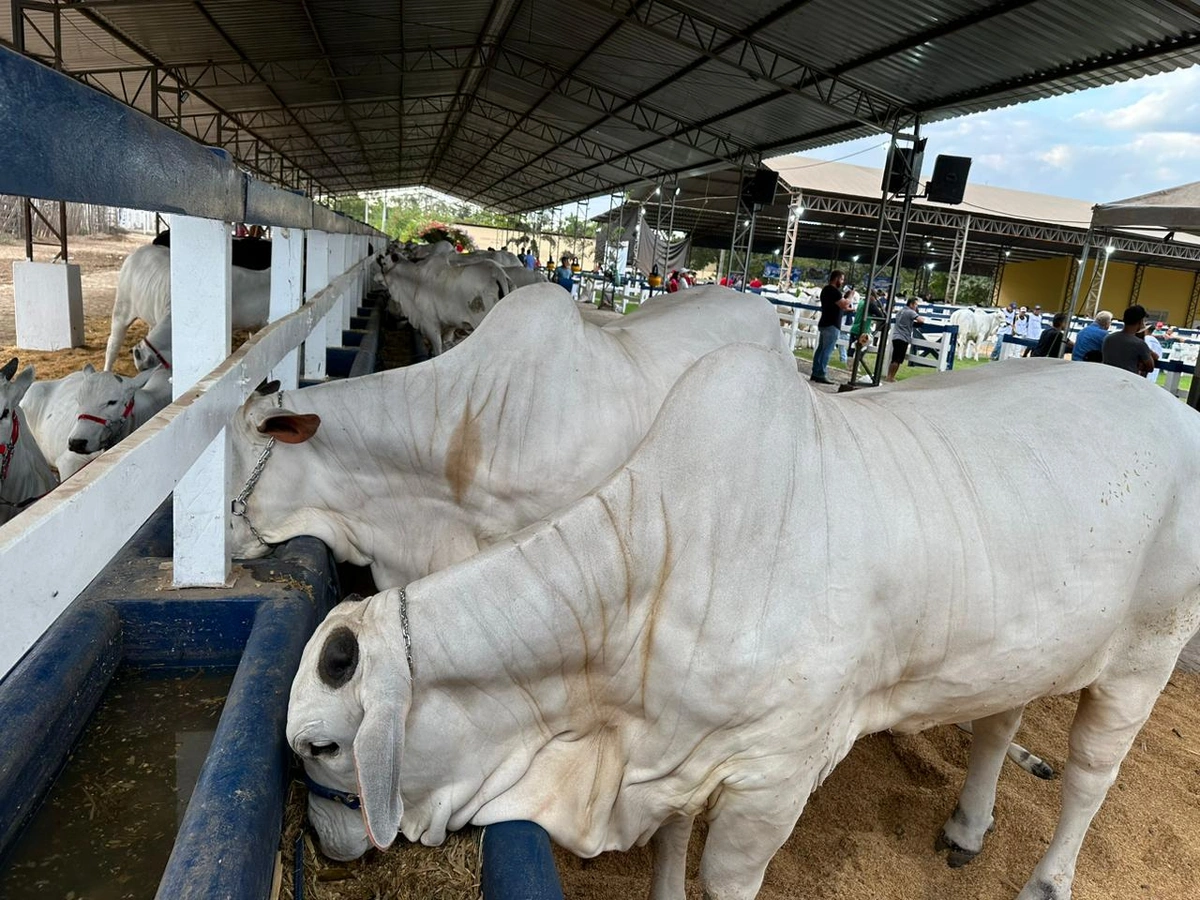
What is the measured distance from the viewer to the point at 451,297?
8406mm

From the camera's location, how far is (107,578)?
2.18 meters

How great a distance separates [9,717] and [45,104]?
116 cm

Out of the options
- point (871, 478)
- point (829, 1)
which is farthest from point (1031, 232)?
point (871, 478)

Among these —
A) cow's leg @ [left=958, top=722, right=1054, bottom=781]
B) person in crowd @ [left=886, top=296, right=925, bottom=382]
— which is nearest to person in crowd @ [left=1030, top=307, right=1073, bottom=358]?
person in crowd @ [left=886, top=296, right=925, bottom=382]

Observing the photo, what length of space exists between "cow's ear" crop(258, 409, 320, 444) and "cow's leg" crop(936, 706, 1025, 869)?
8.27 feet

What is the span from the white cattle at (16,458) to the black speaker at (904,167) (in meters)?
9.64

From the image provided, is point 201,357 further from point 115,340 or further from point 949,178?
point 949,178

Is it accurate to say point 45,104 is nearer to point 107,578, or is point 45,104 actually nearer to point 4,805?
point 4,805

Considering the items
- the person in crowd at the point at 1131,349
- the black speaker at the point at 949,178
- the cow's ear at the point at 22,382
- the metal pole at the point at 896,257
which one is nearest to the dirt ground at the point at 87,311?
the cow's ear at the point at 22,382

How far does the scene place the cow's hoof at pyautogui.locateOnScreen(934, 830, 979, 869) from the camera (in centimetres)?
308

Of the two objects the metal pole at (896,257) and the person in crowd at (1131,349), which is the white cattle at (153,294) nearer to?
the metal pole at (896,257)

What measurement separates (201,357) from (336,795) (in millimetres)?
1065

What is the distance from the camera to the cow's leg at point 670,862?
7.88 ft

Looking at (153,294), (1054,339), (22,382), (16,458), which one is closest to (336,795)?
(16,458)
